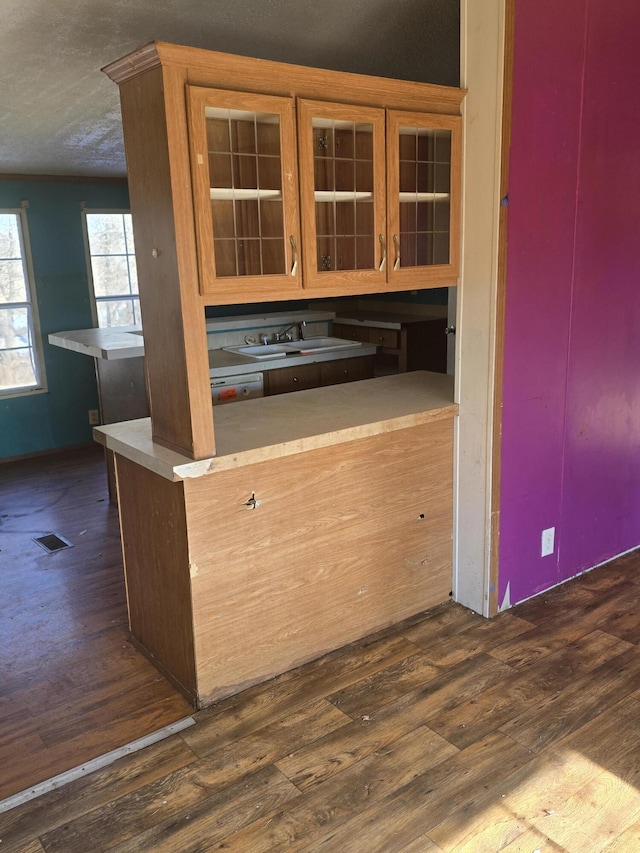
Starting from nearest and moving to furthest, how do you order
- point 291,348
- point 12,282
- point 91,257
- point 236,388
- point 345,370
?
1. point 236,388
2. point 345,370
3. point 291,348
4. point 12,282
5. point 91,257

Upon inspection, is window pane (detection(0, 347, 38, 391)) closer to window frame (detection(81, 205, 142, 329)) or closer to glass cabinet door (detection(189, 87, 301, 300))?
window frame (detection(81, 205, 142, 329))

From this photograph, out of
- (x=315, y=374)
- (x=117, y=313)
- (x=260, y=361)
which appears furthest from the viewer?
(x=117, y=313)

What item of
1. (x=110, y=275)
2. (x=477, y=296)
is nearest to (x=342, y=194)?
(x=477, y=296)

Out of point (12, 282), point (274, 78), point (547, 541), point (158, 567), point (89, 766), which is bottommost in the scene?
point (89, 766)

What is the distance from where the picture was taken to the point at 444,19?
2748mm

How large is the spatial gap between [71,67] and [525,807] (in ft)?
10.6

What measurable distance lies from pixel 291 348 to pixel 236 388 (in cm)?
91

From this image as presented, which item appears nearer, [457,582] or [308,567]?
[308,567]

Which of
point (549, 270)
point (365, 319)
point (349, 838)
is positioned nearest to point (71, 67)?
point (549, 270)

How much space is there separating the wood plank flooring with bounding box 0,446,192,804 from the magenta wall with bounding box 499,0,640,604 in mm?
1603

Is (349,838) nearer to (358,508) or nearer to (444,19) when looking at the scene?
(358,508)

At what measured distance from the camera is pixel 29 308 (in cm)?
573

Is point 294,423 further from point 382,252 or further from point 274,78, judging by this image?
point 274,78

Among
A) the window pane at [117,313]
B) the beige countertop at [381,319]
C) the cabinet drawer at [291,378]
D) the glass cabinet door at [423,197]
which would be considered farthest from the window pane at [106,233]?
the glass cabinet door at [423,197]
